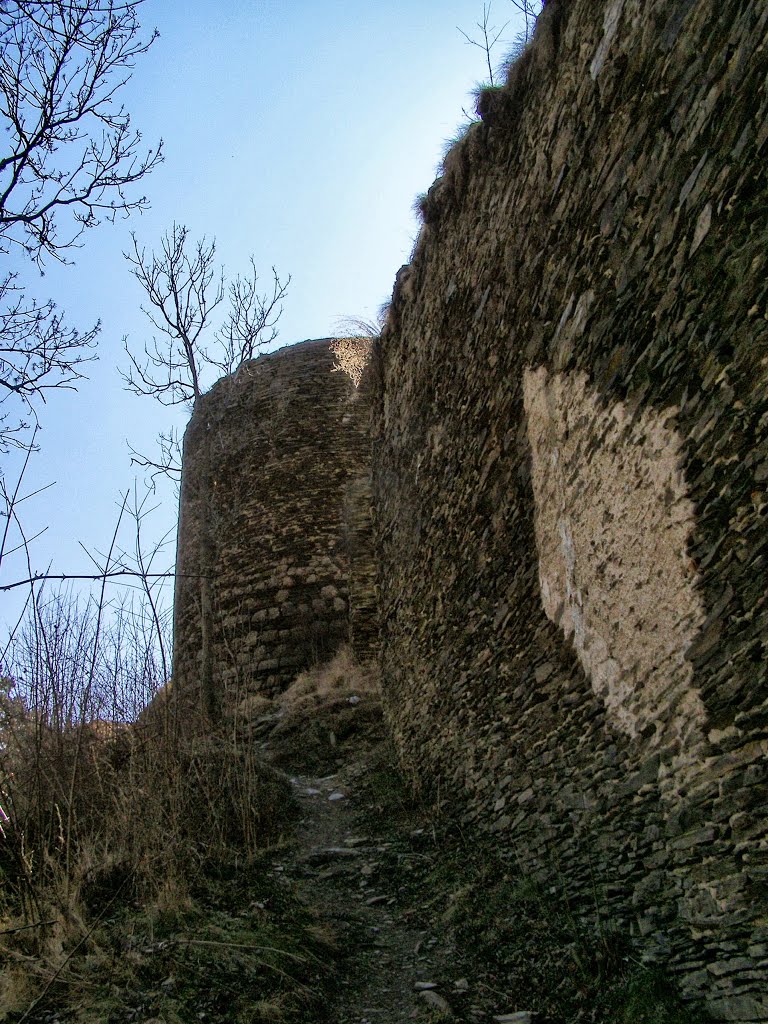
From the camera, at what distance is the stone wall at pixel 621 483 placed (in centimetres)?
238

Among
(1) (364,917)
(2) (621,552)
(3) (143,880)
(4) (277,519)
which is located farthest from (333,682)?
(2) (621,552)

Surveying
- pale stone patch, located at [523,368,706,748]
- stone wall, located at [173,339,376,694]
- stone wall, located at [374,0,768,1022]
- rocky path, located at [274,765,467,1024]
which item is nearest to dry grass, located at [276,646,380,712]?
stone wall, located at [173,339,376,694]

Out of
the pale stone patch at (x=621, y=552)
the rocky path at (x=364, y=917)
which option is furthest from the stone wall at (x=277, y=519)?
the pale stone patch at (x=621, y=552)

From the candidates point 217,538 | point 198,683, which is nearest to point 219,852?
point 198,683

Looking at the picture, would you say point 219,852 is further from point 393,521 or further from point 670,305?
point 670,305

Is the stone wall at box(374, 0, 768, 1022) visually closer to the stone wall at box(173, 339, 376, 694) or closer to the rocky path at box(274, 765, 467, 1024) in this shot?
the rocky path at box(274, 765, 467, 1024)

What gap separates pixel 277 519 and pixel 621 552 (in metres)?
7.71

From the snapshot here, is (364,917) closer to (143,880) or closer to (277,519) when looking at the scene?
(143,880)

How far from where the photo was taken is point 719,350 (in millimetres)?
2480

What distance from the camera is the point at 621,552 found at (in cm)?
303

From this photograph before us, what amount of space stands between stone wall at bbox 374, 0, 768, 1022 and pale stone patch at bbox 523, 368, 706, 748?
0.04 feet

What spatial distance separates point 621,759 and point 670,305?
1569mm

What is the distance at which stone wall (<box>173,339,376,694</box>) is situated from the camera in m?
9.63

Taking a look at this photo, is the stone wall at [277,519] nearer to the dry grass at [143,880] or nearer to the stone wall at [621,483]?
the dry grass at [143,880]
